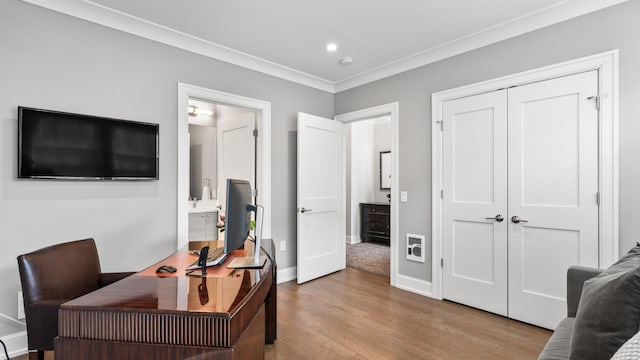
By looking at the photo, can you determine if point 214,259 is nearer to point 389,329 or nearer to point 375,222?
point 389,329

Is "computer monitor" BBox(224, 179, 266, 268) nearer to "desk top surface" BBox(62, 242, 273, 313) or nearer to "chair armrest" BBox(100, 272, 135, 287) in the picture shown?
"desk top surface" BBox(62, 242, 273, 313)

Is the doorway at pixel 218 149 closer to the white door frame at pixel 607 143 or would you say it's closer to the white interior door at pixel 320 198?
the white interior door at pixel 320 198

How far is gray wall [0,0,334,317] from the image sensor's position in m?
2.11

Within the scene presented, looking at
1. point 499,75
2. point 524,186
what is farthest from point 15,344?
point 499,75

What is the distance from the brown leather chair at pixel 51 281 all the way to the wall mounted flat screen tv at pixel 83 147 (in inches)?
25.6

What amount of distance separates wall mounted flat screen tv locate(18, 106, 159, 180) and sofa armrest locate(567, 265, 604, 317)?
3111 millimetres

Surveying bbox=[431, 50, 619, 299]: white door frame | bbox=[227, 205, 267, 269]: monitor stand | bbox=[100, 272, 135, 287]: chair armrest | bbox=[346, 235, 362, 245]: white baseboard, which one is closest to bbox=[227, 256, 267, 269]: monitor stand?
bbox=[227, 205, 267, 269]: monitor stand

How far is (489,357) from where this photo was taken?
2.12m

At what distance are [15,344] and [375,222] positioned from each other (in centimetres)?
508

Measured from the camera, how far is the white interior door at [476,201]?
2.79m

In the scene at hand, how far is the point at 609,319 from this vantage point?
0.98 metres

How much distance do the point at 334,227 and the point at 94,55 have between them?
3.05 meters

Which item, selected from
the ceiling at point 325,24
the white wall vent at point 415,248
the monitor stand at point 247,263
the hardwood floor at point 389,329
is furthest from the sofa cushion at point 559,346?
the ceiling at point 325,24

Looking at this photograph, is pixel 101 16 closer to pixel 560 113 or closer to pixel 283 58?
pixel 283 58
